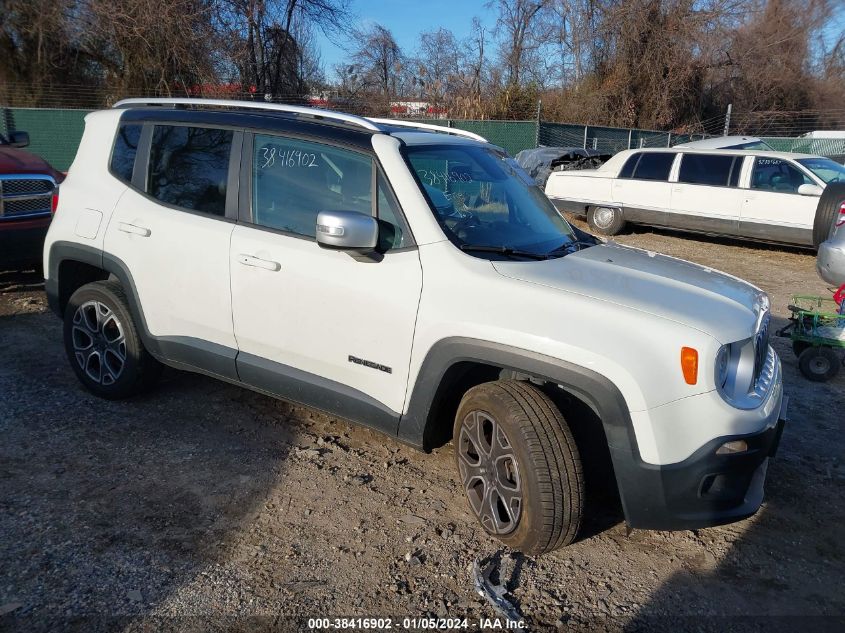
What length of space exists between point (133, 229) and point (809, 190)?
9.93 metres

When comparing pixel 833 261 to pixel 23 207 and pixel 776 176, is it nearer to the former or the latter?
pixel 776 176

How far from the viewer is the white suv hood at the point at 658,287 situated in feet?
9.55

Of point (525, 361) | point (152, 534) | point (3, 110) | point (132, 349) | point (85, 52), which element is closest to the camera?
point (525, 361)

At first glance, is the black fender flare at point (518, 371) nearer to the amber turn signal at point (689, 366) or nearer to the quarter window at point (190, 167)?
the amber turn signal at point (689, 366)

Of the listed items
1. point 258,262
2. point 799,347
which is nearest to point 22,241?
point 258,262

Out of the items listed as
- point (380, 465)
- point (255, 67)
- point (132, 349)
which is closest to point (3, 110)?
point (255, 67)

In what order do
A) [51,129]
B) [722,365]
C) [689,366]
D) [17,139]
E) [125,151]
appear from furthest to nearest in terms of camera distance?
[51,129] < [17,139] < [125,151] < [722,365] < [689,366]

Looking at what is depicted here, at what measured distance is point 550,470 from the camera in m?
2.97

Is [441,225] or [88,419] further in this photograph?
[88,419]

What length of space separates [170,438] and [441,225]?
2176mm

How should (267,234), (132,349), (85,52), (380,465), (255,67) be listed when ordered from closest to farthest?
(267,234) < (380,465) < (132,349) < (85,52) < (255,67)

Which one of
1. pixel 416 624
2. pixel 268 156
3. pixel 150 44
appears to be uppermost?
pixel 150 44

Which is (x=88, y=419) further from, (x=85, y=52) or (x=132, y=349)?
(x=85, y=52)

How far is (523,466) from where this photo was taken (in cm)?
300
